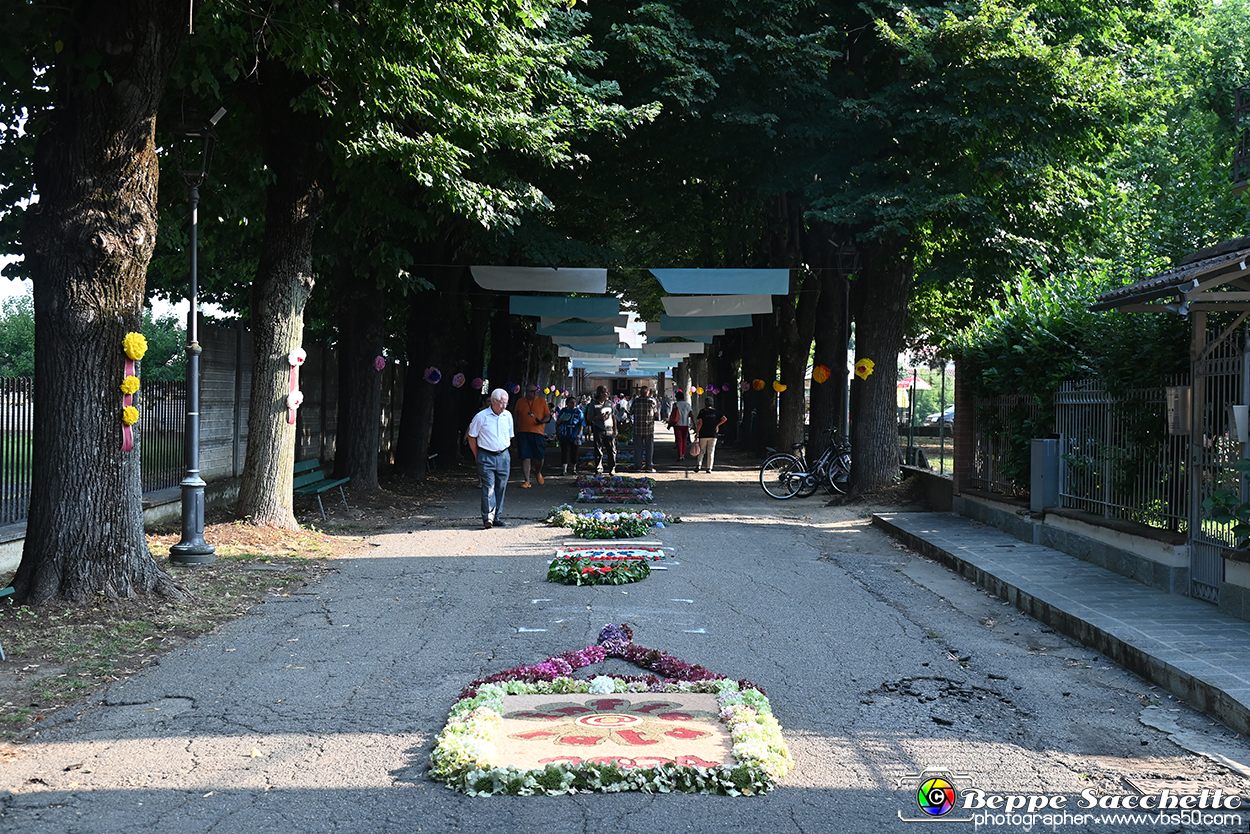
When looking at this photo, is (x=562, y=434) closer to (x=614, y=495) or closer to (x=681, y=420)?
(x=614, y=495)

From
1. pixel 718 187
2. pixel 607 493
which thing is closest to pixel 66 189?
pixel 607 493

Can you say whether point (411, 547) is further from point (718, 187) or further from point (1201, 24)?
point (1201, 24)

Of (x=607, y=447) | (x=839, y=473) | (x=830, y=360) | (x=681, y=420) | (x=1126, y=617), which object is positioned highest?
(x=830, y=360)

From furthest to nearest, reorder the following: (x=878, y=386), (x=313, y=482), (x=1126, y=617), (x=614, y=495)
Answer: (x=614, y=495)
(x=878, y=386)
(x=313, y=482)
(x=1126, y=617)

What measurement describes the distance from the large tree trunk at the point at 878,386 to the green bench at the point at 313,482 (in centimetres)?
907

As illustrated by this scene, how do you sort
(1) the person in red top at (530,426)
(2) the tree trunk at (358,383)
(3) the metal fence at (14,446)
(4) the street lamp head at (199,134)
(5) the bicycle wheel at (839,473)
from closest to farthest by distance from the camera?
(3) the metal fence at (14,446)
(4) the street lamp head at (199,134)
(2) the tree trunk at (358,383)
(5) the bicycle wheel at (839,473)
(1) the person in red top at (530,426)

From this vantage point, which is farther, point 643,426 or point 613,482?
point 643,426

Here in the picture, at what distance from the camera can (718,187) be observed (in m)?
27.3

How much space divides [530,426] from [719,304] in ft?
16.5

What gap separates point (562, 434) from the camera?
2603 cm

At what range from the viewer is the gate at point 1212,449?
8898 mm

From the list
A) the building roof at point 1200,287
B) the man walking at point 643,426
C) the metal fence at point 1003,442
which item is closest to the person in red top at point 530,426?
the man walking at point 643,426

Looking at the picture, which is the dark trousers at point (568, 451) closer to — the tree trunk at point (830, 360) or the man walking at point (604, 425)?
the man walking at point (604, 425)

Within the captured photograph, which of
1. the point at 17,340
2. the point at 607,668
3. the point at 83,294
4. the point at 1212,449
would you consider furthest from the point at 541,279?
the point at 17,340
